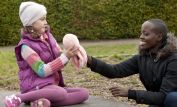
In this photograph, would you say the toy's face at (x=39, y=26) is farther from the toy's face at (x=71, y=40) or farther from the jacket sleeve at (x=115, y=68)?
the jacket sleeve at (x=115, y=68)

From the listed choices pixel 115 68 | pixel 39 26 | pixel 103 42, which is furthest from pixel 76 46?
pixel 103 42

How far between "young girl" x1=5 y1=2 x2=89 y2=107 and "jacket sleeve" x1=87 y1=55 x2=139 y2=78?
297 millimetres

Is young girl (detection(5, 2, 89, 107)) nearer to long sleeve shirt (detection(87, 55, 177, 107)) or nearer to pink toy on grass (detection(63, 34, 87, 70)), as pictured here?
pink toy on grass (detection(63, 34, 87, 70))

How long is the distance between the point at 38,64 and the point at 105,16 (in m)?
9.35

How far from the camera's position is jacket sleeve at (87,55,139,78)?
4746 mm

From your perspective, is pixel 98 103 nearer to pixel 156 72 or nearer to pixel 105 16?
pixel 156 72

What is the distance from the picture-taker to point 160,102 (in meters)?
4.40

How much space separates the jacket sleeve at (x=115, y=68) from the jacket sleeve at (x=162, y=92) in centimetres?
43

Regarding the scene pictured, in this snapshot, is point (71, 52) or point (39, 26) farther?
point (39, 26)

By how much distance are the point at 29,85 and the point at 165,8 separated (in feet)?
31.5

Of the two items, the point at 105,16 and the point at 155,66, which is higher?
the point at 155,66

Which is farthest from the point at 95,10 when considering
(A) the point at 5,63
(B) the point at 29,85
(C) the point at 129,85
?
(B) the point at 29,85

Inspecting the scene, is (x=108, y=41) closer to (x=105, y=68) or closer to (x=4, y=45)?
(x=4, y=45)

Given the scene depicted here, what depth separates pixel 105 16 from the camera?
14.2 metres
